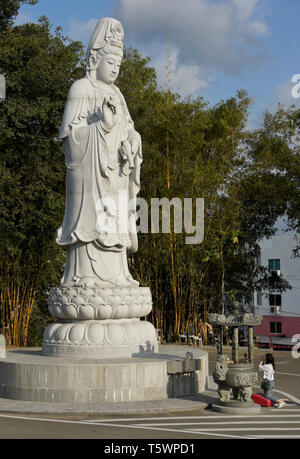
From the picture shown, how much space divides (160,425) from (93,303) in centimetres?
266

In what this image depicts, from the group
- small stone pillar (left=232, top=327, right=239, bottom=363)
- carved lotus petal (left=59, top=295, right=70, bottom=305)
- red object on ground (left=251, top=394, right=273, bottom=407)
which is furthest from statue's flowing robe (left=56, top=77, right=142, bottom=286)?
red object on ground (left=251, top=394, right=273, bottom=407)

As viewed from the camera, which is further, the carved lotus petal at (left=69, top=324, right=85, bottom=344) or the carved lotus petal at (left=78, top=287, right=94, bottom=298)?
the carved lotus petal at (left=78, top=287, right=94, bottom=298)

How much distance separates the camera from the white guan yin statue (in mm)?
9094

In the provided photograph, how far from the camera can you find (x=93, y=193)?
9734mm

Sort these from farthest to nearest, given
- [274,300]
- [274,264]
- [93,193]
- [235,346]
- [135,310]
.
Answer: [274,300], [274,264], [93,193], [135,310], [235,346]

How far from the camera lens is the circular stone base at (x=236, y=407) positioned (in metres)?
7.58

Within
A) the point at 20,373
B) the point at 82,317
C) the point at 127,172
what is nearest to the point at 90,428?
the point at 20,373

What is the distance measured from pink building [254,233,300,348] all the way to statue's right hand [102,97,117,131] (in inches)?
581

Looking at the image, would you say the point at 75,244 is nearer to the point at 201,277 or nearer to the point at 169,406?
the point at 169,406

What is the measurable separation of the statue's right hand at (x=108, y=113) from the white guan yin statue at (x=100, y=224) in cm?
1

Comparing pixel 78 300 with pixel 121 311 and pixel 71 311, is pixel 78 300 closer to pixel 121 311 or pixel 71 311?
pixel 71 311

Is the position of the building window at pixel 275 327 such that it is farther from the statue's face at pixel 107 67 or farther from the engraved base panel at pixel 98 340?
the statue's face at pixel 107 67

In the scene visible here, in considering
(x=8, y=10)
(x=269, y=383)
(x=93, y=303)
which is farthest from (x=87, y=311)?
(x=8, y=10)

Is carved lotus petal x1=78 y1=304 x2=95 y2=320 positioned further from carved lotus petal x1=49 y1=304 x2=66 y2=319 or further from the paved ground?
the paved ground
